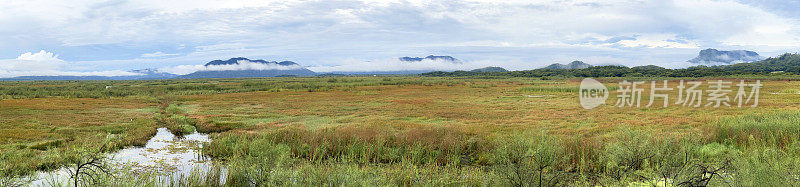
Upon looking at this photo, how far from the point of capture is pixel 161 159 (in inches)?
603

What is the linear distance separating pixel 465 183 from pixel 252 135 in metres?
13.0

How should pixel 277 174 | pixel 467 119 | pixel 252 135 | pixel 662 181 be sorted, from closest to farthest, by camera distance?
pixel 662 181
pixel 277 174
pixel 252 135
pixel 467 119

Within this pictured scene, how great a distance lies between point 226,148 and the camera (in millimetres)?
16203

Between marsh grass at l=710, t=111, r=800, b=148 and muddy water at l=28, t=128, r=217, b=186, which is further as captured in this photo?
marsh grass at l=710, t=111, r=800, b=148

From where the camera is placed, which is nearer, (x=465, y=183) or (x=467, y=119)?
(x=465, y=183)

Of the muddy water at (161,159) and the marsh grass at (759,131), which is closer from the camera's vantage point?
the muddy water at (161,159)

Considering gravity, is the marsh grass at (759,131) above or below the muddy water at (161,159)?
above

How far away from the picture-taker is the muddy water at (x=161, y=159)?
12.7 metres

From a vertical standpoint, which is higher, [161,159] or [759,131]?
[759,131]

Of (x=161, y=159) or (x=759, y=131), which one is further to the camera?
(x=759, y=131)

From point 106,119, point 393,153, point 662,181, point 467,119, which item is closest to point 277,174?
point 393,153

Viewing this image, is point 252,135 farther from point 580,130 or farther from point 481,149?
point 580,130

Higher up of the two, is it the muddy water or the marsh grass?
the marsh grass

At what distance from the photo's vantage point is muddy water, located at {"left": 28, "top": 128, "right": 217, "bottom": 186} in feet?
41.5
